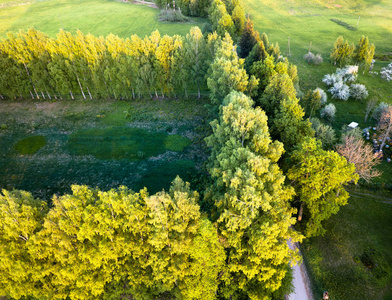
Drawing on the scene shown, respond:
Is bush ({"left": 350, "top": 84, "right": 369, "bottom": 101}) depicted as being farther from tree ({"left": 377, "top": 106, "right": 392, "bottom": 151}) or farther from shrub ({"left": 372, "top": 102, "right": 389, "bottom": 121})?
tree ({"left": 377, "top": 106, "right": 392, "bottom": 151})

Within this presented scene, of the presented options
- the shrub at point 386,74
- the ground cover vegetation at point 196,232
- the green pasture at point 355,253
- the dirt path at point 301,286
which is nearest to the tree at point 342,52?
the shrub at point 386,74

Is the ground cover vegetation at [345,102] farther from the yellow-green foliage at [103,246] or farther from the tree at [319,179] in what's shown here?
the yellow-green foliage at [103,246]

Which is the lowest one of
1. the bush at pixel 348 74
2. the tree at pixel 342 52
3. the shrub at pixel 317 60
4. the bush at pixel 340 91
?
the bush at pixel 340 91

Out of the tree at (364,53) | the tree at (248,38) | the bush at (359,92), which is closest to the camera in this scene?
the bush at (359,92)

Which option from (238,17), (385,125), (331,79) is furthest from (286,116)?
(238,17)

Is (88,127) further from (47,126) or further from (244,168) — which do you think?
(244,168)

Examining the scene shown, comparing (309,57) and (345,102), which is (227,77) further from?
(309,57)

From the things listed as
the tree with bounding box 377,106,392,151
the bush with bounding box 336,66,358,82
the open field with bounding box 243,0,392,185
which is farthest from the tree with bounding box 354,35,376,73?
the tree with bounding box 377,106,392,151

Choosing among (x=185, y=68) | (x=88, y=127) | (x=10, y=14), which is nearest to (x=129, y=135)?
(x=88, y=127)
